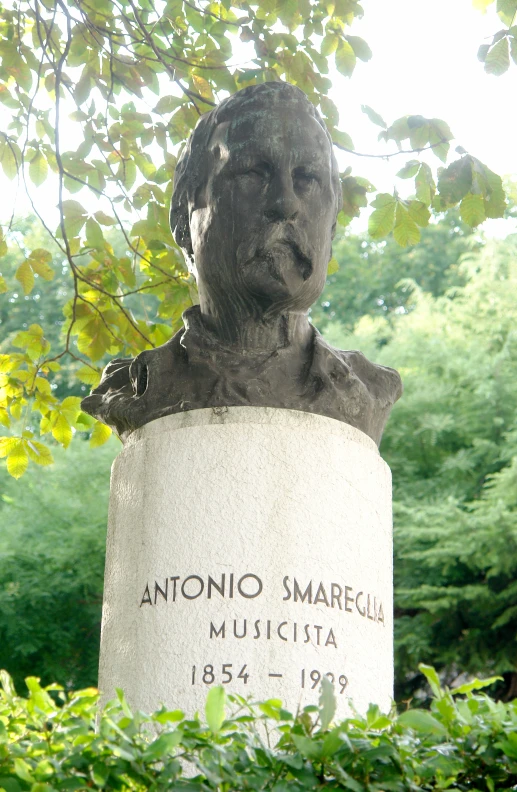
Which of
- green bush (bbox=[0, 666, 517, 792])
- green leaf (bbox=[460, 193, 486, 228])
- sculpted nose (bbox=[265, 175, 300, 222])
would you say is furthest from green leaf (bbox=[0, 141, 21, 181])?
green bush (bbox=[0, 666, 517, 792])

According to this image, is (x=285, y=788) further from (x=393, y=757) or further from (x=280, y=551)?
(x=280, y=551)

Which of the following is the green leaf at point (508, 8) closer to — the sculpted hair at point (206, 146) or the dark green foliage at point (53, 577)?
the sculpted hair at point (206, 146)

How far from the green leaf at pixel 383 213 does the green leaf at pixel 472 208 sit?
399mm

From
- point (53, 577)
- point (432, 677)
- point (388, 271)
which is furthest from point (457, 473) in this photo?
point (432, 677)

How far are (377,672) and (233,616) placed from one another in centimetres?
64

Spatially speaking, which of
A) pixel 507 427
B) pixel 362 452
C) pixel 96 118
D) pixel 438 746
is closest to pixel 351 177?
pixel 96 118

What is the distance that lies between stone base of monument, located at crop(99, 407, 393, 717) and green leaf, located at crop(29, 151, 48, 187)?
10.7 feet

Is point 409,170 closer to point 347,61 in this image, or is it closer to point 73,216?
point 347,61

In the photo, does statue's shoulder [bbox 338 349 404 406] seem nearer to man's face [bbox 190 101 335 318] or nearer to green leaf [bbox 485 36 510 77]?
man's face [bbox 190 101 335 318]

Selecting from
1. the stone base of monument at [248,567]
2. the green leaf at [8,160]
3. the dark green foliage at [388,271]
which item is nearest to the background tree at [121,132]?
the green leaf at [8,160]

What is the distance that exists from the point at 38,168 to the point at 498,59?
326 centimetres

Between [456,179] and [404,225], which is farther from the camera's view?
[404,225]

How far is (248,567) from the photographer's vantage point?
4035mm

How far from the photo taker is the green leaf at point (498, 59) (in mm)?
4977
